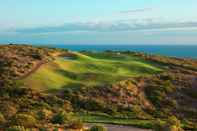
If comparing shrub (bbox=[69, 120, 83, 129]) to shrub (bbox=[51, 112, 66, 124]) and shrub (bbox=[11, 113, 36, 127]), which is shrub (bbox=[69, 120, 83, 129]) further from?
shrub (bbox=[11, 113, 36, 127])

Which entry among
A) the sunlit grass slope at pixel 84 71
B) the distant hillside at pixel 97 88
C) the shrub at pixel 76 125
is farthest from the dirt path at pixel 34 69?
the shrub at pixel 76 125

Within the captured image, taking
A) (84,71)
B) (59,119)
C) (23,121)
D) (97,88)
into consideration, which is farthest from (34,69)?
(23,121)

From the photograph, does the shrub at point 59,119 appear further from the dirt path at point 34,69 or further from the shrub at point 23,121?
the dirt path at point 34,69

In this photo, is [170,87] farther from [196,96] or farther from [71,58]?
[71,58]

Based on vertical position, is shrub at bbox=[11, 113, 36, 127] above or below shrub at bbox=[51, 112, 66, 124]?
above

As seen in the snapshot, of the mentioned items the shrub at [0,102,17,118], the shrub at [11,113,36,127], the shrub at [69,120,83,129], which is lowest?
the shrub at [0,102,17,118]

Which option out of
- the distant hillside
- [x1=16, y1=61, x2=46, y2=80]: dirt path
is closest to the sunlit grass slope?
the distant hillside

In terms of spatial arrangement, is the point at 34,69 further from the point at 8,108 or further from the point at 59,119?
the point at 59,119

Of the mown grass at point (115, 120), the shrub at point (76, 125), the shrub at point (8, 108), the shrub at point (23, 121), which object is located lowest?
the mown grass at point (115, 120)
